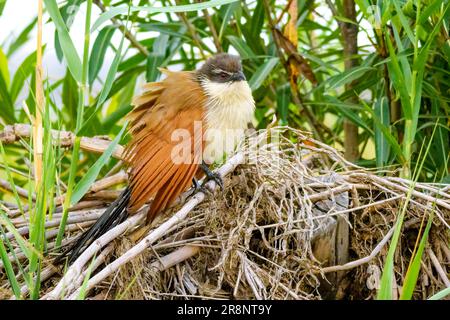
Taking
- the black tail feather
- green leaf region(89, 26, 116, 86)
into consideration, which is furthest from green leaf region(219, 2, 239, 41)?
the black tail feather

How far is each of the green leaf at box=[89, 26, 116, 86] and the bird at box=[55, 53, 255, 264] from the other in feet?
1.56

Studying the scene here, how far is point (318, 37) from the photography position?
3.83m

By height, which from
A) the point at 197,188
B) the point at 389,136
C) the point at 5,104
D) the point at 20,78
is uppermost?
the point at 20,78

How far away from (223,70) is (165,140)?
0.45 meters

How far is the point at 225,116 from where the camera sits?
2.62 metres

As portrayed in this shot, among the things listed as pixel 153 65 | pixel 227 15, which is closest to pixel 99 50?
pixel 153 65

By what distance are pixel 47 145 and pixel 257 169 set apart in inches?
26.4

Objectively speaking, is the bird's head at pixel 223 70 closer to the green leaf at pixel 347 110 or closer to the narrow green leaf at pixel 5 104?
the green leaf at pixel 347 110

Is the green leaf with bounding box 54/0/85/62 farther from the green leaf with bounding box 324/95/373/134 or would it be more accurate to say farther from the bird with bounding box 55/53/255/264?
the green leaf with bounding box 324/95/373/134

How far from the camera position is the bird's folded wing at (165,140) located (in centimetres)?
224

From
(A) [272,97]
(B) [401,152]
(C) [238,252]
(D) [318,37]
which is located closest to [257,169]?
(C) [238,252]

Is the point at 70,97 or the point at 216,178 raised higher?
the point at 70,97

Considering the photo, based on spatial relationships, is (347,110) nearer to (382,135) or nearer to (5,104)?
(382,135)

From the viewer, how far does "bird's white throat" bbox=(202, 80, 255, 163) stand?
2.53m
